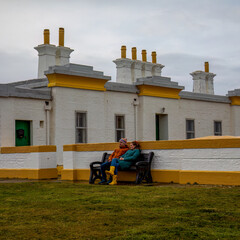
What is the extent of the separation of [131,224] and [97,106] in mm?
14882

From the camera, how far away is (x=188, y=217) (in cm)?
783

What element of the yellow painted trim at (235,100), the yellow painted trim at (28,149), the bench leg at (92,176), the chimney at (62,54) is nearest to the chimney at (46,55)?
the chimney at (62,54)

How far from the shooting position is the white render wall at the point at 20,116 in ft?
62.8

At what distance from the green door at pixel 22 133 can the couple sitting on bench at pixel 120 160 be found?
6.74m

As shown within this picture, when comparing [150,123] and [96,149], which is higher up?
[150,123]

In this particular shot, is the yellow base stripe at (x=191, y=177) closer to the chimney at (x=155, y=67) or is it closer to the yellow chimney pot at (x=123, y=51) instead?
the yellow chimney pot at (x=123, y=51)

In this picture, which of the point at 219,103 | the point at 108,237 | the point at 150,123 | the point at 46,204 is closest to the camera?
the point at 108,237

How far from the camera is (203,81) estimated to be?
1283 inches

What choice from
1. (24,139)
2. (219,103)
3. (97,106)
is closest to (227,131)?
(219,103)

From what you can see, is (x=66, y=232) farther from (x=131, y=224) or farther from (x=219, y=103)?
(x=219, y=103)

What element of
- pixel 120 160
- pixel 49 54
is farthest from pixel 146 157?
pixel 49 54

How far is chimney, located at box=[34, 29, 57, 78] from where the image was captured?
78.4 ft

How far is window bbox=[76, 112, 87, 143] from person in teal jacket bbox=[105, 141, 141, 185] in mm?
7794

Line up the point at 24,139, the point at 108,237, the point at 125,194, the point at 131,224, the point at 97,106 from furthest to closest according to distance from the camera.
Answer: the point at 97,106 < the point at 24,139 < the point at 125,194 < the point at 131,224 < the point at 108,237
